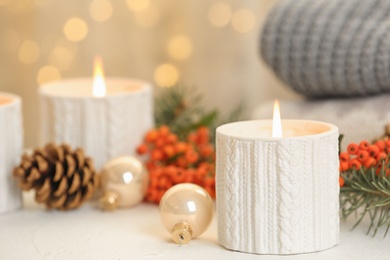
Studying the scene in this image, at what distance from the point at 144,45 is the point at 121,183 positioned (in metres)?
0.67

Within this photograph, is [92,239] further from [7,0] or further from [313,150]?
[7,0]

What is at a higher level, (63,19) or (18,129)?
(63,19)

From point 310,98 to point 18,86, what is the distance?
0.70 metres

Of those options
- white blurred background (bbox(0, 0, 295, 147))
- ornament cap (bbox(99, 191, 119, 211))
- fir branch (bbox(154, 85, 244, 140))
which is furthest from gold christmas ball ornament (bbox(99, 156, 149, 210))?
white blurred background (bbox(0, 0, 295, 147))

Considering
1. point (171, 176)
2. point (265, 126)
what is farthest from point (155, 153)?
point (265, 126)

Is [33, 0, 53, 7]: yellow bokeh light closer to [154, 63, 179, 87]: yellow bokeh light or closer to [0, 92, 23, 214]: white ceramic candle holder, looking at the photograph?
[154, 63, 179, 87]: yellow bokeh light

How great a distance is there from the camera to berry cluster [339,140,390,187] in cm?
64

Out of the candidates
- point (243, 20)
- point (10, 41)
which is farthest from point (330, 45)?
point (10, 41)

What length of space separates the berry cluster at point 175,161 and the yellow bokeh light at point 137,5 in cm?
56

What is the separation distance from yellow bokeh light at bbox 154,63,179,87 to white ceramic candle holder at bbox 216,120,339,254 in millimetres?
798

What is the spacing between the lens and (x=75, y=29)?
135 cm

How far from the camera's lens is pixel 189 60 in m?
1.38

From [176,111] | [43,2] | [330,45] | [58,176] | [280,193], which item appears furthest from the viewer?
[43,2]

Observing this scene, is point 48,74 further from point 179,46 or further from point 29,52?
point 179,46
